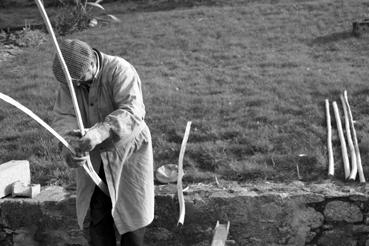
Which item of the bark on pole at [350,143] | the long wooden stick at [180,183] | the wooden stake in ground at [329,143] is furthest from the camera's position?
the wooden stake in ground at [329,143]

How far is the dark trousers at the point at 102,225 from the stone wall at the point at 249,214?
40.0 inches

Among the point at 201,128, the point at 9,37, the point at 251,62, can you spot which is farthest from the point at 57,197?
the point at 9,37

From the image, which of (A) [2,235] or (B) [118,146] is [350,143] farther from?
(A) [2,235]

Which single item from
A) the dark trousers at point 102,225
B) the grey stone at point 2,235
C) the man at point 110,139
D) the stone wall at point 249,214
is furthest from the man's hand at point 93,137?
the grey stone at point 2,235

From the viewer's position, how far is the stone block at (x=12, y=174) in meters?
4.51

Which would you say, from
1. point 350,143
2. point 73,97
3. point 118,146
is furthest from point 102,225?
point 350,143

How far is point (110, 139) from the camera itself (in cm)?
300

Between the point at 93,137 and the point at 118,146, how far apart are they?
0.32m

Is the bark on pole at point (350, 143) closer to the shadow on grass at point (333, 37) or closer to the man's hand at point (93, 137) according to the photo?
the man's hand at point (93, 137)

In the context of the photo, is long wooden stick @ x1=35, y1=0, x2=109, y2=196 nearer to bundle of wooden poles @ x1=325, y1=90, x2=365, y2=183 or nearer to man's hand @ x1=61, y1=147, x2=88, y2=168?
man's hand @ x1=61, y1=147, x2=88, y2=168

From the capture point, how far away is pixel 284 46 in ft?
28.0

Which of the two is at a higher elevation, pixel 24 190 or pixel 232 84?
pixel 232 84

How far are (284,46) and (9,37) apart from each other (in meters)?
5.78

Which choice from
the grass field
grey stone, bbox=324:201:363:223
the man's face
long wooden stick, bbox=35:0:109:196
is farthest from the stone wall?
the man's face
